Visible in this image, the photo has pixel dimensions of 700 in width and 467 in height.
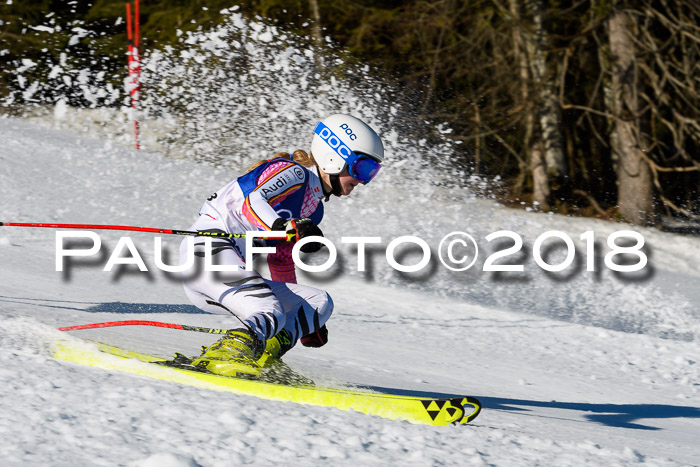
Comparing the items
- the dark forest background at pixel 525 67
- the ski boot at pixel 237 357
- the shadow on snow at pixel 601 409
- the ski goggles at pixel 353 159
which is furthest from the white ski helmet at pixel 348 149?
the dark forest background at pixel 525 67

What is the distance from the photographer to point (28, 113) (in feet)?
48.8

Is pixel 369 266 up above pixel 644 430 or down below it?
above

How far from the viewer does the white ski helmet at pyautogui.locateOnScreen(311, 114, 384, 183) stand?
11.3 ft

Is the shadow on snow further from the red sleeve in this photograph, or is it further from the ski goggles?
the ski goggles

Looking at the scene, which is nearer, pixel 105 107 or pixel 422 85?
pixel 422 85

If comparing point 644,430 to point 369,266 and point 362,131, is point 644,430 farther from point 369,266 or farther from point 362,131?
point 369,266

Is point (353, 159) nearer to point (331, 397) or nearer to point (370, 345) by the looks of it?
point (331, 397)

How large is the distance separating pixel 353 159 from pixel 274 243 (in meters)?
0.50

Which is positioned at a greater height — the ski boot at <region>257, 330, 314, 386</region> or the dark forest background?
the dark forest background

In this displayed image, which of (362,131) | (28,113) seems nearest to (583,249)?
(362,131)

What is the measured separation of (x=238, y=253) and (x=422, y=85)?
9.94 meters

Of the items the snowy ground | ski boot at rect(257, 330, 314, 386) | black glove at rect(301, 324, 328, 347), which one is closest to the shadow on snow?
the snowy ground

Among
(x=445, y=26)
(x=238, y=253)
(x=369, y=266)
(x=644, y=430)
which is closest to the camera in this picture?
(x=238, y=253)

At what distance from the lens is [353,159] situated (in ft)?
11.3
